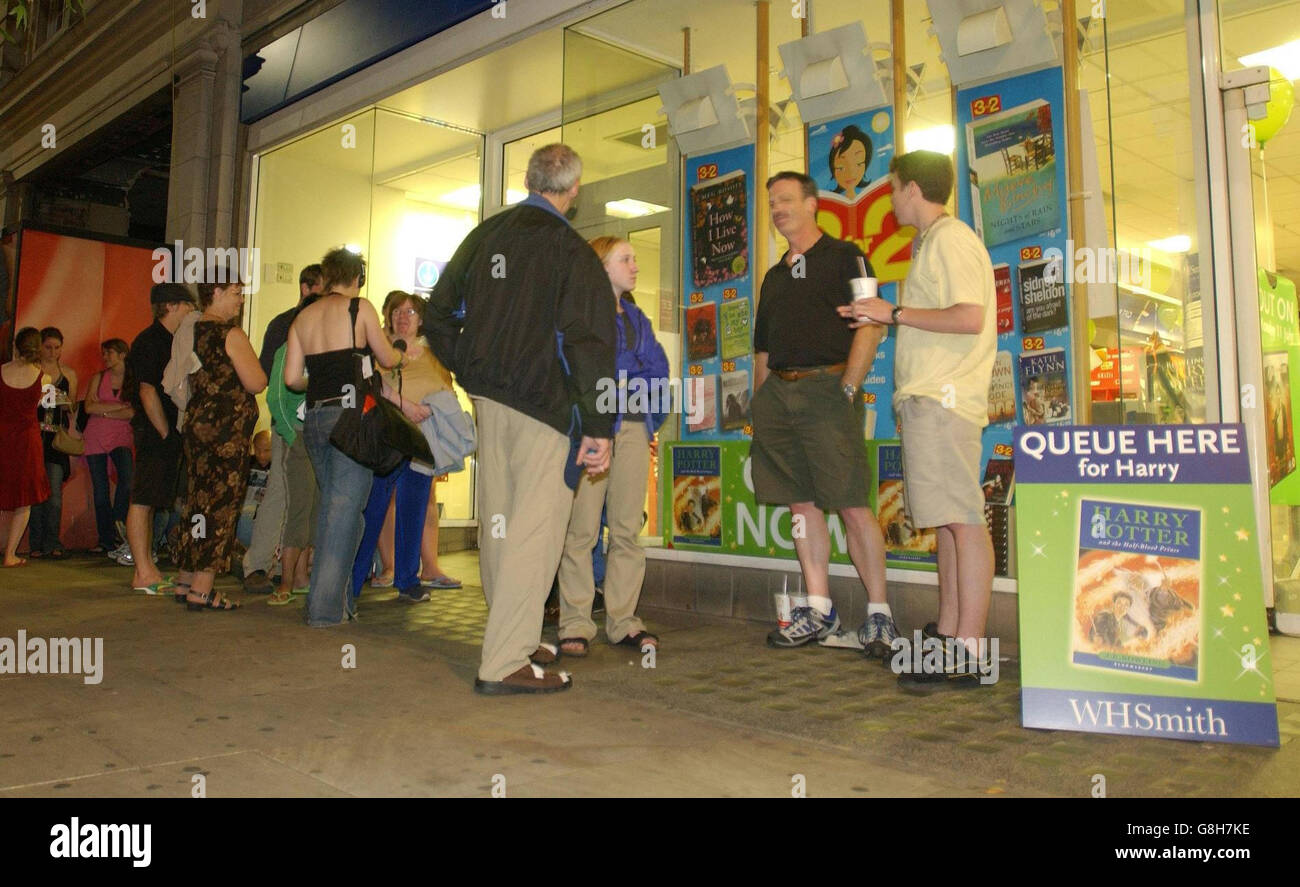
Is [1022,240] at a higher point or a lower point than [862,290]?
higher

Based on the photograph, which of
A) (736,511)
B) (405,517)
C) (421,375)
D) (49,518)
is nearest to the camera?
(736,511)

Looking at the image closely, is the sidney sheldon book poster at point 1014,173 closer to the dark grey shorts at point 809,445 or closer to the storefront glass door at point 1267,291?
the storefront glass door at point 1267,291

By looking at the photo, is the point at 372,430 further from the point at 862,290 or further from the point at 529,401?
the point at 862,290

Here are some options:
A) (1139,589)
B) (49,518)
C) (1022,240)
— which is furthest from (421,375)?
(49,518)

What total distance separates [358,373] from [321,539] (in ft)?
2.60

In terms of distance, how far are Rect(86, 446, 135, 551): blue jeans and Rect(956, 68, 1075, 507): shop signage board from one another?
6.67m

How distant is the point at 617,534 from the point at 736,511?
1.24 m

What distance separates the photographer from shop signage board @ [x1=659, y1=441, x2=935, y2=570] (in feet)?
15.1

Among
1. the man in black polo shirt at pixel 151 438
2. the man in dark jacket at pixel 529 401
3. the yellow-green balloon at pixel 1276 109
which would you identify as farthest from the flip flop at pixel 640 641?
the yellow-green balloon at pixel 1276 109

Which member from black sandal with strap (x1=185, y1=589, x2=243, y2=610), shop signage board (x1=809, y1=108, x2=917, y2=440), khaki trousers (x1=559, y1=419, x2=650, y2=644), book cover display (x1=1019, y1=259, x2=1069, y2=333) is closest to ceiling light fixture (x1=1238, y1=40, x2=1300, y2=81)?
shop signage board (x1=809, y1=108, x2=917, y2=440)

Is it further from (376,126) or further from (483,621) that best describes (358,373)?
(376,126)

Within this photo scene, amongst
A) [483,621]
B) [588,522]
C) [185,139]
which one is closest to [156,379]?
[483,621]

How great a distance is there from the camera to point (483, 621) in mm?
4730

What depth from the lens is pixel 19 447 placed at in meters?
7.03
